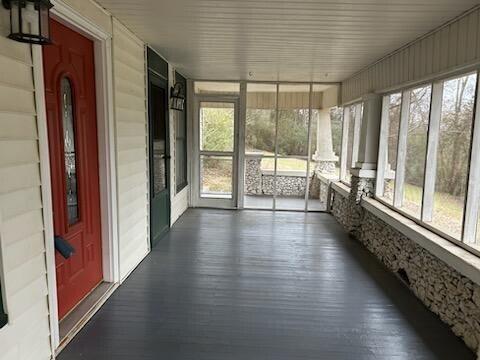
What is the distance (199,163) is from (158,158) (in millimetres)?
2133

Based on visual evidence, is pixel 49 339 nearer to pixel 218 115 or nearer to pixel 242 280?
pixel 242 280

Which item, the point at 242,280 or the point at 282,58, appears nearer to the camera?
the point at 242,280

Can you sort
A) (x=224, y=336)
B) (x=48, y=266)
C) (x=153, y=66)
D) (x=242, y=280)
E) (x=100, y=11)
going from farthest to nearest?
(x=153, y=66) → (x=242, y=280) → (x=100, y=11) → (x=224, y=336) → (x=48, y=266)

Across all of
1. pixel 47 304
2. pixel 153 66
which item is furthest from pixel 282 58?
pixel 47 304

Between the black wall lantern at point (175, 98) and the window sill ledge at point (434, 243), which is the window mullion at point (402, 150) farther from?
the black wall lantern at point (175, 98)

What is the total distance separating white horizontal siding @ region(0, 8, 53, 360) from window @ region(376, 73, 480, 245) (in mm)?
3049

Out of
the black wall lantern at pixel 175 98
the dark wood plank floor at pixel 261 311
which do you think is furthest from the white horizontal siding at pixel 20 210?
the black wall lantern at pixel 175 98

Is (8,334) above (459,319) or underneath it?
above

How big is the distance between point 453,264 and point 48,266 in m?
2.86

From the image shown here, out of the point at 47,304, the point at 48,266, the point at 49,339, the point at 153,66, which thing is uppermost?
the point at 153,66

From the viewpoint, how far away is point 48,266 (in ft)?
7.08

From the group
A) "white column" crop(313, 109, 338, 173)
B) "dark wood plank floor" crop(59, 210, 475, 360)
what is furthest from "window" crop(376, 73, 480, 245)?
"white column" crop(313, 109, 338, 173)

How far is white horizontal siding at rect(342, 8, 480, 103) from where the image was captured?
2.65 m

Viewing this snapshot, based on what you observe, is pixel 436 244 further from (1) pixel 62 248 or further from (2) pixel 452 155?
(1) pixel 62 248
